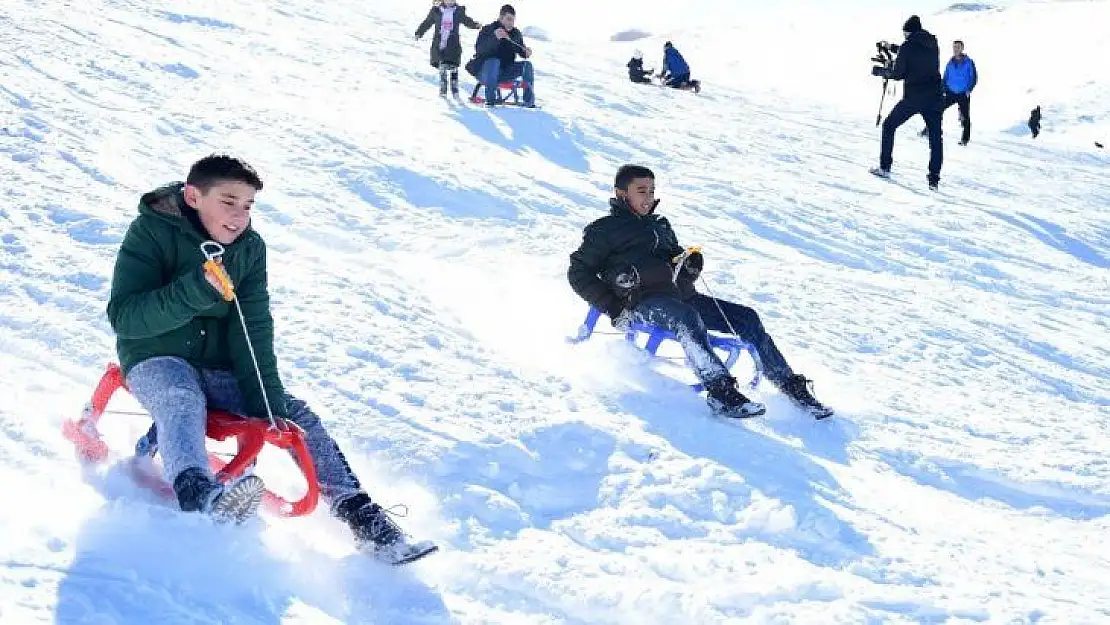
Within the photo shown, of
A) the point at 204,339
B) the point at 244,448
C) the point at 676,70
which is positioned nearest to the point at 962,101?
the point at 676,70

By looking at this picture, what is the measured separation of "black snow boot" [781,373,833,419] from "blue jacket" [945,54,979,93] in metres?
11.5

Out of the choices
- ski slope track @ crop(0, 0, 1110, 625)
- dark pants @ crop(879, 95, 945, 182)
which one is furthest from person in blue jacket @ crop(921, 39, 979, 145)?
dark pants @ crop(879, 95, 945, 182)

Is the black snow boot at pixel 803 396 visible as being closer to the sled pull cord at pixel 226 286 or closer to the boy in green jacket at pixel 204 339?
the boy in green jacket at pixel 204 339

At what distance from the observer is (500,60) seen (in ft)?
41.6

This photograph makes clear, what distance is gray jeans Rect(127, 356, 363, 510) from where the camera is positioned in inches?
122

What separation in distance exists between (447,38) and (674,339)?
8685 mm

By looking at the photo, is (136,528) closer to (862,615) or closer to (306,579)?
(306,579)

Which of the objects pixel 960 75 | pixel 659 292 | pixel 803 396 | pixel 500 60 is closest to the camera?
pixel 803 396

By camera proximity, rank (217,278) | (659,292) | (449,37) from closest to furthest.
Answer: (217,278), (659,292), (449,37)

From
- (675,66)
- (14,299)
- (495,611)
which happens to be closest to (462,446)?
(495,611)

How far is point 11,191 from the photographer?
609cm

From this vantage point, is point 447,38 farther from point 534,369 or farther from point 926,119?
point 534,369

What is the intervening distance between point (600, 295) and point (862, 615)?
2.38 metres

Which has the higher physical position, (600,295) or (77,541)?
(600,295)
